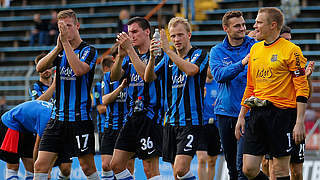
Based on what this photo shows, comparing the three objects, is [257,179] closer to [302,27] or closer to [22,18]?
[302,27]

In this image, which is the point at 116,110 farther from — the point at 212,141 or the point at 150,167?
the point at 150,167

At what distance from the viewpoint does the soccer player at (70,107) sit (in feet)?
22.8

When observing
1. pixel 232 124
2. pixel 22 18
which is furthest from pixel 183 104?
pixel 22 18

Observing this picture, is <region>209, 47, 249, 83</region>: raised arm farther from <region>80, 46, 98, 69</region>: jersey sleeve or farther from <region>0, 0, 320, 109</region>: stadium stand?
<region>0, 0, 320, 109</region>: stadium stand

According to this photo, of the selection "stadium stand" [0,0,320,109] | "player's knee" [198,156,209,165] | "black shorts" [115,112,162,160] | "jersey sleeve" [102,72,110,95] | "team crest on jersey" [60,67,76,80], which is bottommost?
"player's knee" [198,156,209,165]

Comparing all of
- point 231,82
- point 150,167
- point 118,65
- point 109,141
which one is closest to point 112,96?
point 109,141

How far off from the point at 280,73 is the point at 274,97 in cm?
27

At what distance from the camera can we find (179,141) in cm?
677

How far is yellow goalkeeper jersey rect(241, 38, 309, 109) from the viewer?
20.1 feet

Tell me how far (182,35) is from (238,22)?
794 millimetres

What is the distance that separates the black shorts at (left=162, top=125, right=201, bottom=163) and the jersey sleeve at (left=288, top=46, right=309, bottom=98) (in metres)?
1.34

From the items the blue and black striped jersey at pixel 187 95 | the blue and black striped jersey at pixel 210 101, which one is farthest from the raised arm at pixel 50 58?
the blue and black striped jersey at pixel 210 101

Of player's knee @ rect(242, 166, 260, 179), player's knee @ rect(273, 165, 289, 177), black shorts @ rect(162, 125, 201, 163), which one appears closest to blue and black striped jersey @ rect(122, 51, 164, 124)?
black shorts @ rect(162, 125, 201, 163)

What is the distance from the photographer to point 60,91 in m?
7.17
